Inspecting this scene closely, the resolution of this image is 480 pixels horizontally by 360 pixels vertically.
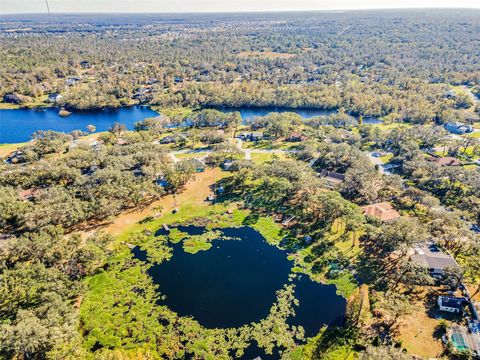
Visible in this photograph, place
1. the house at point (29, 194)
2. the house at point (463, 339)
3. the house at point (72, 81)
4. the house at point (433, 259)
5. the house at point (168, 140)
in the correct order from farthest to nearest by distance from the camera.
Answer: the house at point (72, 81) < the house at point (168, 140) < the house at point (29, 194) < the house at point (433, 259) < the house at point (463, 339)

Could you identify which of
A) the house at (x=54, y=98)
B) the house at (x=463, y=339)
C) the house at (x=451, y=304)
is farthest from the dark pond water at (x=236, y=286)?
the house at (x=54, y=98)

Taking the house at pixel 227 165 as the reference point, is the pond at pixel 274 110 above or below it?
below

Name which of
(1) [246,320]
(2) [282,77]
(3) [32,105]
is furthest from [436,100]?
(3) [32,105]

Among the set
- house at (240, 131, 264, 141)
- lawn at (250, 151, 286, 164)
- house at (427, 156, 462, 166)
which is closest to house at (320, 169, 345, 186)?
lawn at (250, 151, 286, 164)

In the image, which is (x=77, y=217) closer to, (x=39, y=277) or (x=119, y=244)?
(x=119, y=244)

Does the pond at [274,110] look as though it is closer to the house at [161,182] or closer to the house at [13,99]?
the house at [161,182]

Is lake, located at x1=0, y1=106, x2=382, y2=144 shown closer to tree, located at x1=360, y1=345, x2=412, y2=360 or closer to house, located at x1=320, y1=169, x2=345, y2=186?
house, located at x1=320, y1=169, x2=345, y2=186

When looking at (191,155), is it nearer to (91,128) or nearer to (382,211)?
(91,128)
